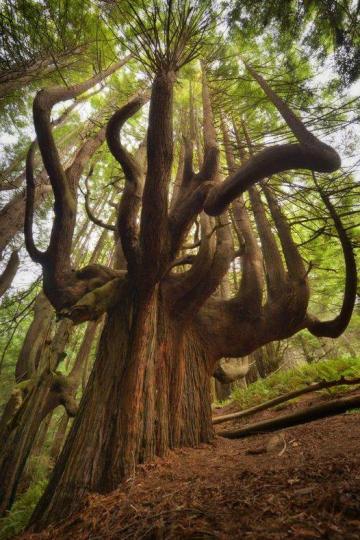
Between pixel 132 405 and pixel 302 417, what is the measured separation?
2226 mm

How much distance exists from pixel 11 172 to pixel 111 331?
34.9 feet

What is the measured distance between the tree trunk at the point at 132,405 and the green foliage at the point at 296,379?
3.00 metres

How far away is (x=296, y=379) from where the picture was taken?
660 centimetres

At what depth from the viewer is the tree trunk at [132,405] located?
8.29ft

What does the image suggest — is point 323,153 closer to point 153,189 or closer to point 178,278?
point 153,189

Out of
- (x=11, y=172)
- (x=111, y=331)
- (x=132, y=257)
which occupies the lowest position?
(x=111, y=331)

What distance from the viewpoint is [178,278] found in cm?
420

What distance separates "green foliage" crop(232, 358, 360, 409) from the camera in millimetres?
5898

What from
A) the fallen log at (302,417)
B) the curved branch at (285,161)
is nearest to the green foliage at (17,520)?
the fallen log at (302,417)

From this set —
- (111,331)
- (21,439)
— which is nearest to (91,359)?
(111,331)

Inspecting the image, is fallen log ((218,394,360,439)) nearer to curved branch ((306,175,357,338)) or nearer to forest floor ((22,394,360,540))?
forest floor ((22,394,360,540))

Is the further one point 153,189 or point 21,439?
point 153,189

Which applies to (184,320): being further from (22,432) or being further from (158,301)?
(22,432)

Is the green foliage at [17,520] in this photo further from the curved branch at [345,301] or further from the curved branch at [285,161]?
the curved branch at [345,301]
